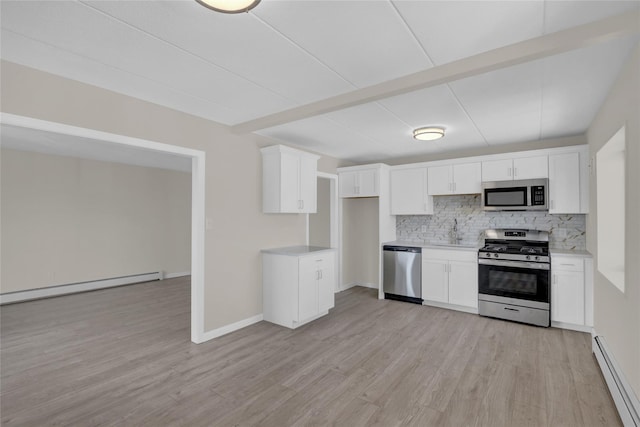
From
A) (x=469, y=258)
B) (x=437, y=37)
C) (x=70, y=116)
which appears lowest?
(x=469, y=258)

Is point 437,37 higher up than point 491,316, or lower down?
higher up

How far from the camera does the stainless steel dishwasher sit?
4.80 m

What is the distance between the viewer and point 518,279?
396cm

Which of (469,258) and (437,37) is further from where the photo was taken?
(469,258)

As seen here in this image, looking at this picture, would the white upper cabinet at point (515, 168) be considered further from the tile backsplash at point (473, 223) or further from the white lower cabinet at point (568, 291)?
the white lower cabinet at point (568, 291)

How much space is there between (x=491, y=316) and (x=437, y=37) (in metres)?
3.71

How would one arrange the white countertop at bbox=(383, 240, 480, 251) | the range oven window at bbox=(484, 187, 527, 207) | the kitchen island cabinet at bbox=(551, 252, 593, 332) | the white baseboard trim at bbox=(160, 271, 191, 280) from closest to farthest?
1. the kitchen island cabinet at bbox=(551, 252, 593, 332)
2. the range oven window at bbox=(484, 187, 527, 207)
3. the white countertop at bbox=(383, 240, 480, 251)
4. the white baseboard trim at bbox=(160, 271, 191, 280)

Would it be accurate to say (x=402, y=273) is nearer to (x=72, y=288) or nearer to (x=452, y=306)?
(x=452, y=306)

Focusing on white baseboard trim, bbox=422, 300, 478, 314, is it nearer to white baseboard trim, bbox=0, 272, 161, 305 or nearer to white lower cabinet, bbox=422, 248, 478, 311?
white lower cabinet, bbox=422, 248, 478, 311

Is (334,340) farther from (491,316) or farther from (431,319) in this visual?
(491,316)

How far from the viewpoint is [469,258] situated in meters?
4.39

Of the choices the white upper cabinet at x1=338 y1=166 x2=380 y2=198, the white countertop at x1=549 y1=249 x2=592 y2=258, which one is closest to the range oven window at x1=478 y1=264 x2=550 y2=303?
the white countertop at x1=549 y1=249 x2=592 y2=258

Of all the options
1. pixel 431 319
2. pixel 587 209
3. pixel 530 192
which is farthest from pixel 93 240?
pixel 587 209

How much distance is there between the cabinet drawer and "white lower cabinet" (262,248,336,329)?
2834mm
